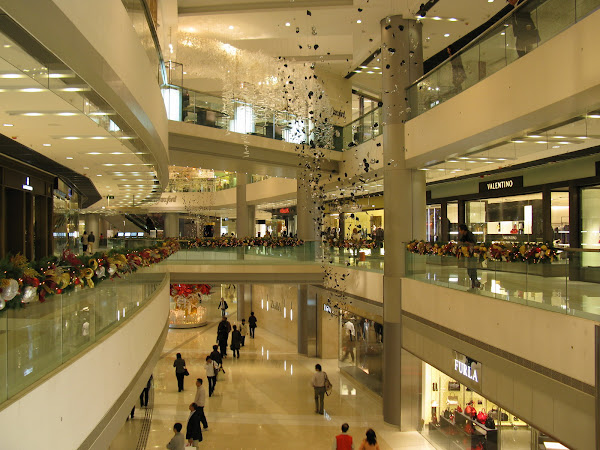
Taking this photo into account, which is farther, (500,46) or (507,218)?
(507,218)

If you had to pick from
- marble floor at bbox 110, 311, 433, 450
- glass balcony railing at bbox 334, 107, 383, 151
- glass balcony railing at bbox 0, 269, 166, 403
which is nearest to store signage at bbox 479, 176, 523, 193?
glass balcony railing at bbox 334, 107, 383, 151

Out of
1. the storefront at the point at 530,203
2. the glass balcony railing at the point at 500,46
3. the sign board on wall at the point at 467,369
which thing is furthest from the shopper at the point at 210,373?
the glass balcony railing at the point at 500,46

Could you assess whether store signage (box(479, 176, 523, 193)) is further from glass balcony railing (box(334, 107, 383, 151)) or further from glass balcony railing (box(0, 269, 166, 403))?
glass balcony railing (box(0, 269, 166, 403))

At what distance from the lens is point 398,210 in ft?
37.6

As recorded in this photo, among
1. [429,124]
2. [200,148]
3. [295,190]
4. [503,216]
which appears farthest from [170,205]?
[429,124]

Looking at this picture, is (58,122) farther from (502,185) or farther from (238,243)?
(238,243)

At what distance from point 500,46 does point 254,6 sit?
24.3ft

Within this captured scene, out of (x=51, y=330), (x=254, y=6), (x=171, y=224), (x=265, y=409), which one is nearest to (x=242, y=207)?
(x=171, y=224)

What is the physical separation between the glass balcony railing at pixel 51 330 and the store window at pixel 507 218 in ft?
35.4

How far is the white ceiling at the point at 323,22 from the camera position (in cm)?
1173

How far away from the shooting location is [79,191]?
48.7 ft

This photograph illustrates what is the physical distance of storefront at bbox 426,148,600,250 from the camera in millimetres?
11055

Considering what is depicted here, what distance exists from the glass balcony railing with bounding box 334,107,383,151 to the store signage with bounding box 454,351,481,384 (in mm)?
5720

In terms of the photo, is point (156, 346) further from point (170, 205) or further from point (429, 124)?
point (170, 205)
